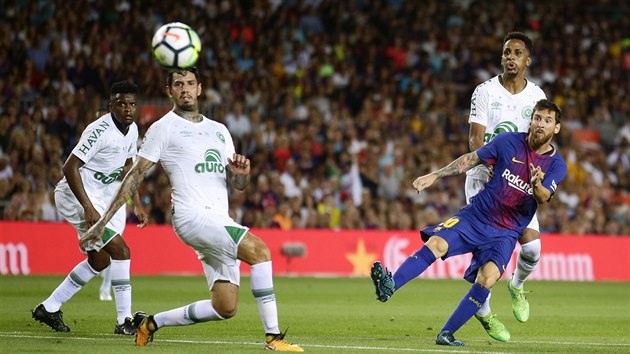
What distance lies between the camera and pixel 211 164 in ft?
32.1

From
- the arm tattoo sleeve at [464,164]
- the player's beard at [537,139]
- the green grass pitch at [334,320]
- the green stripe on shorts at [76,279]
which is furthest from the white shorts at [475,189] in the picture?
the green stripe on shorts at [76,279]

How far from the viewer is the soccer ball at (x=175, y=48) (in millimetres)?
10039

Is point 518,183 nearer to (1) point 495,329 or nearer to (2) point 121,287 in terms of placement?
(1) point 495,329

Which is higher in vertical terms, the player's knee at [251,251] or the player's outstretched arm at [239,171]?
the player's outstretched arm at [239,171]

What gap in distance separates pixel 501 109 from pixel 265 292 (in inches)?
157

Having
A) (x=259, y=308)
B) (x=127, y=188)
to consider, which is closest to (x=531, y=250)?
(x=259, y=308)

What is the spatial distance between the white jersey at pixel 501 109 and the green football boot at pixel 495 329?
1.65m

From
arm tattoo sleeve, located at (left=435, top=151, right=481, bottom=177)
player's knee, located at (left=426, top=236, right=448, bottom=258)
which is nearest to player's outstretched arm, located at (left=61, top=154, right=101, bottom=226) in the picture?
player's knee, located at (left=426, top=236, right=448, bottom=258)

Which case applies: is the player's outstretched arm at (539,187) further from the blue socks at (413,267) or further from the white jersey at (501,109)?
the white jersey at (501,109)

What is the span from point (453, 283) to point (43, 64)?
9.76m

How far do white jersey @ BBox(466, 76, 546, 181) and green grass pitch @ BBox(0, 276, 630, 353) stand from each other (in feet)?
7.14

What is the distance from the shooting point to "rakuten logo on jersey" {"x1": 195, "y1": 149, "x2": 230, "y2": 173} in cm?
975

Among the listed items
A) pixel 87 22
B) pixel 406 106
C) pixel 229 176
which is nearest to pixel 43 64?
pixel 87 22

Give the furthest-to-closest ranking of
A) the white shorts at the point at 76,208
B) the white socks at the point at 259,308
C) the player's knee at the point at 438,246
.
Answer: the white shorts at the point at 76,208 → the player's knee at the point at 438,246 → the white socks at the point at 259,308
